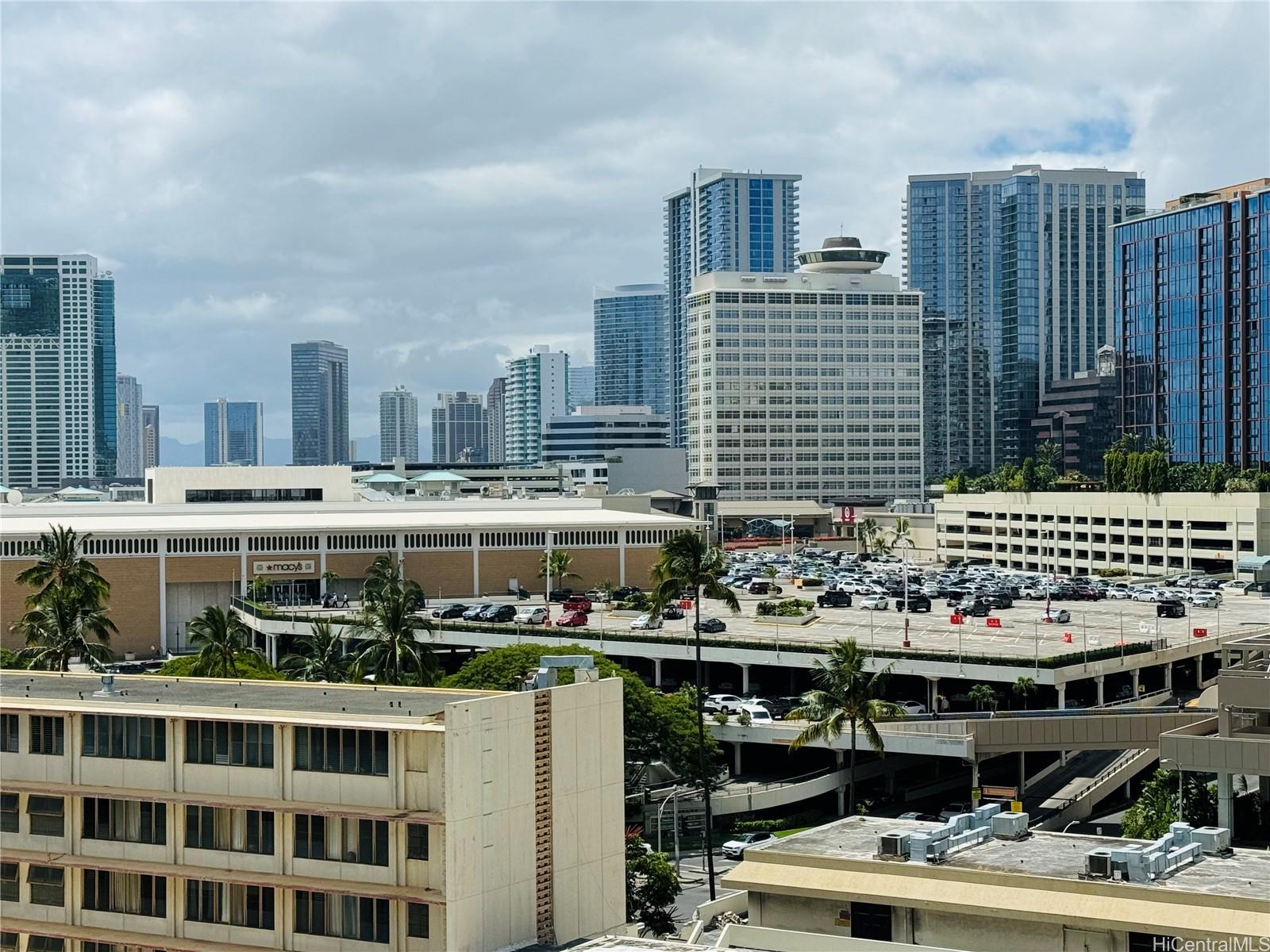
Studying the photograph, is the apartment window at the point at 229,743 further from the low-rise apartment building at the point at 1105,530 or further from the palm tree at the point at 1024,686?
the low-rise apartment building at the point at 1105,530

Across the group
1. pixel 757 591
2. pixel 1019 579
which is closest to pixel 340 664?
pixel 757 591

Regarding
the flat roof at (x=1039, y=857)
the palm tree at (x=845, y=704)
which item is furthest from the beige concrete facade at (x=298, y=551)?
the flat roof at (x=1039, y=857)

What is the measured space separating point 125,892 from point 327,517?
10706 centimetres

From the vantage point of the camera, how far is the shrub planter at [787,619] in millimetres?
108125

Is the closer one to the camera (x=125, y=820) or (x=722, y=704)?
(x=125, y=820)

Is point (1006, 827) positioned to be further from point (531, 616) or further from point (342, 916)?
point (531, 616)

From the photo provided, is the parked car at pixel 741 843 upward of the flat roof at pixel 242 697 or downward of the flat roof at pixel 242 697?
downward

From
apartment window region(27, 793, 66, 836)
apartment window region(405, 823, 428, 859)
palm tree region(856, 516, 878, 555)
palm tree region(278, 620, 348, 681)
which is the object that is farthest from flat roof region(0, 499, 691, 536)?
apartment window region(405, 823, 428, 859)

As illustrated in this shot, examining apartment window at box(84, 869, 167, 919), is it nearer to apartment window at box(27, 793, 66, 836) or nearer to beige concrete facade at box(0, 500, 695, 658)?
apartment window at box(27, 793, 66, 836)

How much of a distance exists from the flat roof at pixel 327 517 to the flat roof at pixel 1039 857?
306 ft

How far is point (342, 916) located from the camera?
107ft

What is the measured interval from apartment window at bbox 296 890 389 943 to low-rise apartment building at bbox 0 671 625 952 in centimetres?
4

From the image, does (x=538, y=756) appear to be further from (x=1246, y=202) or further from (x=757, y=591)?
(x=1246, y=202)

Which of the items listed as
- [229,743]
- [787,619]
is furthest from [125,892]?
[787,619]
